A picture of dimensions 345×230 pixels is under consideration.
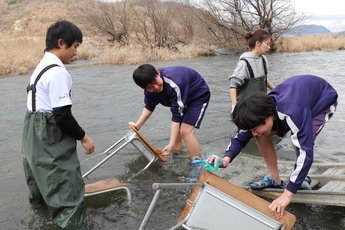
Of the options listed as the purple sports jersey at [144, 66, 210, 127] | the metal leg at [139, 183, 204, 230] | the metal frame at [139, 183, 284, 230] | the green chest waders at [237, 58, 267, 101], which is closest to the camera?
the metal leg at [139, 183, 204, 230]

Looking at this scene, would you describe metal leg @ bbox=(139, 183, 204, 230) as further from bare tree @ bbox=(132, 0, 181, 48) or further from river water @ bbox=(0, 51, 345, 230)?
bare tree @ bbox=(132, 0, 181, 48)

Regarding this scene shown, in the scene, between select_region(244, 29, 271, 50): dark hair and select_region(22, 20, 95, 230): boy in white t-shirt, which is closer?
select_region(22, 20, 95, 230): boy in white t-shirt

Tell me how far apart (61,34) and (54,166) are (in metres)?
1.11

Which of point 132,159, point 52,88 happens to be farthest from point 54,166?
point 132,159

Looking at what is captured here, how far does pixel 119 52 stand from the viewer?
18.0 meters

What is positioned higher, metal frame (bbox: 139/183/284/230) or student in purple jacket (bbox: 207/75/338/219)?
student in purple jacket (bbox: 207/75/338/219)

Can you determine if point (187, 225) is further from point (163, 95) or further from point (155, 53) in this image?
point (155, 53)

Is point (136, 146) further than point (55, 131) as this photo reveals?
Yes

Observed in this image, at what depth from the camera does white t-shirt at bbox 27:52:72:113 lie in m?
2.71

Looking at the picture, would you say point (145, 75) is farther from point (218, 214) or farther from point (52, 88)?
point (218, 214)

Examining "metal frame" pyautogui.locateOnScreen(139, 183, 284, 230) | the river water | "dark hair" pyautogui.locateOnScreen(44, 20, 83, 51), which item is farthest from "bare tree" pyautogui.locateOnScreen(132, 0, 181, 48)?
"metal frame" pyautogui.locateOnScreen(139, 183, 284, 230)

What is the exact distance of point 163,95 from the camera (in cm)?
429

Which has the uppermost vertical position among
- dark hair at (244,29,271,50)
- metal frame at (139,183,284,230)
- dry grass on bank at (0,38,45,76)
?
dark hair at (244,29,271,50)

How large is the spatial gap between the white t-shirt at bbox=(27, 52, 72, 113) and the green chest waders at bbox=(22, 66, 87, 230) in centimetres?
5
